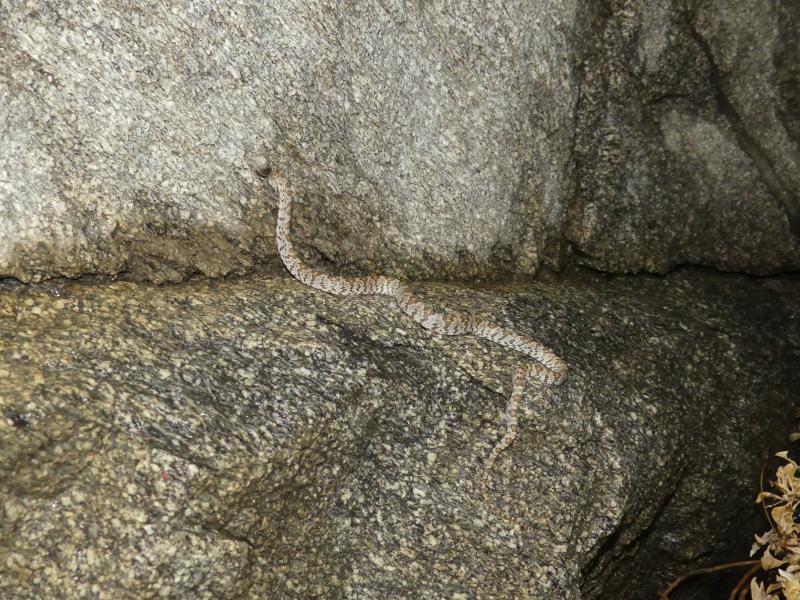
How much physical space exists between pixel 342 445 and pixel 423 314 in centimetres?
140

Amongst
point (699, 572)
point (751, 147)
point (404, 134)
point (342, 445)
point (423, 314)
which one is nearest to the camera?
point (342, 445)

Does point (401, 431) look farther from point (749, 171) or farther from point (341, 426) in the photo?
point (749, 171)

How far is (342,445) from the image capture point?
5.64 m

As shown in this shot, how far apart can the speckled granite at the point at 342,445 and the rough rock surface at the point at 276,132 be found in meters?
0.40

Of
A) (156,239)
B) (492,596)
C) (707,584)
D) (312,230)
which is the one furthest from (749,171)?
(156,239)

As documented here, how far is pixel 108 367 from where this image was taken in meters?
5.04

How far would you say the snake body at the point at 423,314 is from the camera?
21.0 ft

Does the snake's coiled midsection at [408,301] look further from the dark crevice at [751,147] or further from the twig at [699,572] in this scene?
the dark crevice at [751,147]

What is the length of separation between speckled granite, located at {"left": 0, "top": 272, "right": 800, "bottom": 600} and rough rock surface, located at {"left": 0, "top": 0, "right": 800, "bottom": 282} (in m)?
0.46

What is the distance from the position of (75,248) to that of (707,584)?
20.5 feet

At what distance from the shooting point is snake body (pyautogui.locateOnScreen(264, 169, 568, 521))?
639 centimetres

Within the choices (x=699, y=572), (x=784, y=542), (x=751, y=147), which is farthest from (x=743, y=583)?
(x=751, y=147)

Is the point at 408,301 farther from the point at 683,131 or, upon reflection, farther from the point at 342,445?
the point at 683,131

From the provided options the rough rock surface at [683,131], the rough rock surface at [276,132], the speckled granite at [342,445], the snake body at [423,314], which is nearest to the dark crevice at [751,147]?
the rough rock surface at [683,131]
